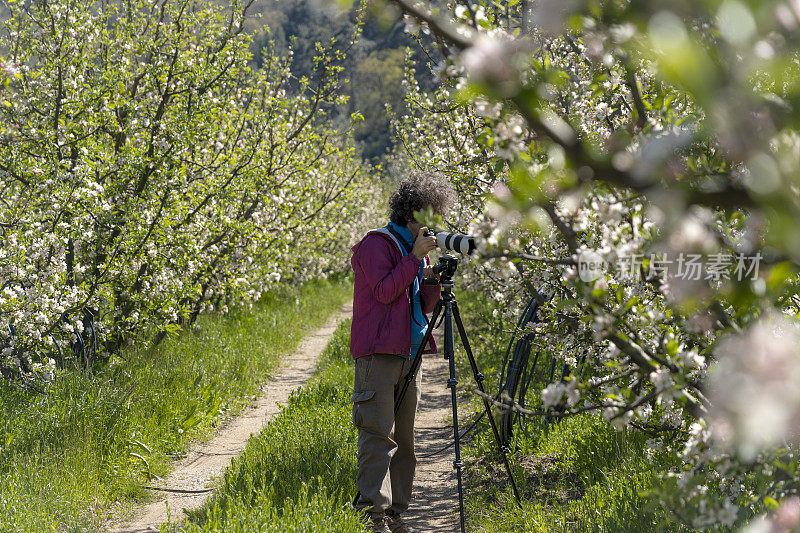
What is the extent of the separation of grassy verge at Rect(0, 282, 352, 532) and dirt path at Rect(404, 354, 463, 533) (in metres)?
2.05

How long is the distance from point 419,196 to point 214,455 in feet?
11.0

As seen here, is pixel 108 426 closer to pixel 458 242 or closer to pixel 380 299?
pixel 380 299

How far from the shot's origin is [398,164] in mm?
31031

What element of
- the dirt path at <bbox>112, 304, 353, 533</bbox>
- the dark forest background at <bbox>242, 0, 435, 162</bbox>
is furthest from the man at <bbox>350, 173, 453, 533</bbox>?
the dark forest background at <bbox>242, 0, 435, 162</bbox>

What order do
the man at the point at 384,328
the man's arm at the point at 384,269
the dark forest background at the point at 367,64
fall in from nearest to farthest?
the man's arm at the point at 384,269 → the man at the point at 384,328 → the dark forest background at the point at 367,64

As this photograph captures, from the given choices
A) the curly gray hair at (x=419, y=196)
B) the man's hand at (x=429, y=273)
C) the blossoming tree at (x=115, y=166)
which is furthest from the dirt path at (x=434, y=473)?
the blossoming tree at (x=115, y=166)

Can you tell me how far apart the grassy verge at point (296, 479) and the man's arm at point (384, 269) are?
130cm

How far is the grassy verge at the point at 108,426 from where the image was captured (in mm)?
4281

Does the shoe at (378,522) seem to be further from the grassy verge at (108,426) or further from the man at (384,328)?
the grassy verge at (108,426)

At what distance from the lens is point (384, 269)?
4211mm

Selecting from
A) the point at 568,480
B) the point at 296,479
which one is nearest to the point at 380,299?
the point at 296,479

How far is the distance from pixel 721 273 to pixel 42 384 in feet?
18.7

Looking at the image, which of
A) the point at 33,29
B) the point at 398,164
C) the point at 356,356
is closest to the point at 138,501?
the point at 356,356

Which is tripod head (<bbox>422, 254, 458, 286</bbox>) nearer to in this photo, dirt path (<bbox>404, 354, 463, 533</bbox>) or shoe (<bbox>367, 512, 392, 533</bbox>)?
shoe (<bbox>367, 512, 392, 533</bbox>)
